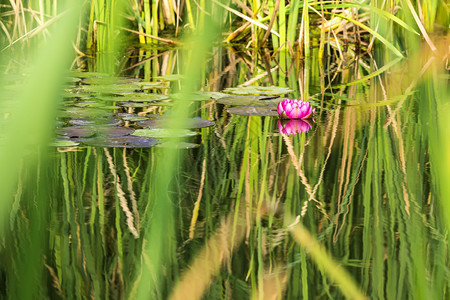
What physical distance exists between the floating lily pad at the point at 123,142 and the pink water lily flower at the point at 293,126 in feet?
1.23

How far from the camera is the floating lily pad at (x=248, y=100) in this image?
2096 millimetres

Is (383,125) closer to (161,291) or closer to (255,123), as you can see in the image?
(255,123)

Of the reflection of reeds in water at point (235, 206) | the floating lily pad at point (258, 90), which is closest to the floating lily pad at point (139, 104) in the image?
the reflection of reeds in water at point (235, 206)

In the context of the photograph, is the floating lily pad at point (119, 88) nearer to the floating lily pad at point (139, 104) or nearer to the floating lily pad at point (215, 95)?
the floating lily pad at point (139, 104)

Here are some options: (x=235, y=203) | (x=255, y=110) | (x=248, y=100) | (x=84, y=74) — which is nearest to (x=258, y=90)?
(x=248, y=100)

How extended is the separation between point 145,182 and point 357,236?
0.46 m

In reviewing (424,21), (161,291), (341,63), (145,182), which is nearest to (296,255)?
(161,291)

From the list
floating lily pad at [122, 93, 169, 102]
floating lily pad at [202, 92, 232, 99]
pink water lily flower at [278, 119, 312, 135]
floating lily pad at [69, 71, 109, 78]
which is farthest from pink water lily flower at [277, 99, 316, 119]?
floating lily pad at [69, 71, 109, 78]

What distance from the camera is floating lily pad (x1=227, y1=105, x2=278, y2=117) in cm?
198

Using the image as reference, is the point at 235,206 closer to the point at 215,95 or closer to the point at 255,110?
the point at 255,110

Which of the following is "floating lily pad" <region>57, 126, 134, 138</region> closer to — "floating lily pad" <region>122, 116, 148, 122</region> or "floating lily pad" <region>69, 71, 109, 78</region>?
"floating lily pad" <region>122, 116, 148, 122</region>

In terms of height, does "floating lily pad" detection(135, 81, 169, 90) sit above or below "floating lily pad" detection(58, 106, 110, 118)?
above

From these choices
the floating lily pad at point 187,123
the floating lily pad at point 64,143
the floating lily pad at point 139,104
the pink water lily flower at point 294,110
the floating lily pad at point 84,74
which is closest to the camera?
the floating lily pad at point 64,143

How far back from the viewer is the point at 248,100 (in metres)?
2.12
